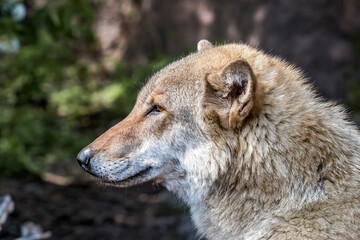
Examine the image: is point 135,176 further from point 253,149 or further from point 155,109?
point 253,149

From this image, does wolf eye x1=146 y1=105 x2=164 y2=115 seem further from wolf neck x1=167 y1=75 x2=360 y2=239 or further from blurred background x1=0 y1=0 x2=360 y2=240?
blurred background x1=0 y1=0 x2=360 y2=240

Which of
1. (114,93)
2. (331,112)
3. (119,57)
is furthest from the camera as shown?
(119,57)

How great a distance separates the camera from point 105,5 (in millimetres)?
13398

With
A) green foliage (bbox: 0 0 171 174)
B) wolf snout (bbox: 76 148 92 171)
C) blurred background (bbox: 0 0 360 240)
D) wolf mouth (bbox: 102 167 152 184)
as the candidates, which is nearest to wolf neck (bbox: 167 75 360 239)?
wolf mouth (bbox: 102 167 152 184)

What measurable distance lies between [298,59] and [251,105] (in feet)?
23.4

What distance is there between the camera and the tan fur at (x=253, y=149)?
11.3 feet

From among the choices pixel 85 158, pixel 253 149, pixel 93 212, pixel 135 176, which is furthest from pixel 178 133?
pixel 93 212

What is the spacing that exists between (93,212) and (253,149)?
5.10m

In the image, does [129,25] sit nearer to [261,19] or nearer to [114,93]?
[114,93]

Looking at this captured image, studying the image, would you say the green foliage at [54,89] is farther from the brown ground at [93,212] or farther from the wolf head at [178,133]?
the wolf head at [178,133]

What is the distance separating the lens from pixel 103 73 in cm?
1286

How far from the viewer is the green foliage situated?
7.34 metres

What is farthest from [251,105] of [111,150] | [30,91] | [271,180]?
[30,91]

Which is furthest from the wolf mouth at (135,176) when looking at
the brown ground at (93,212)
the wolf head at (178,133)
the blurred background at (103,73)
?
the blurred background at (103,73)
